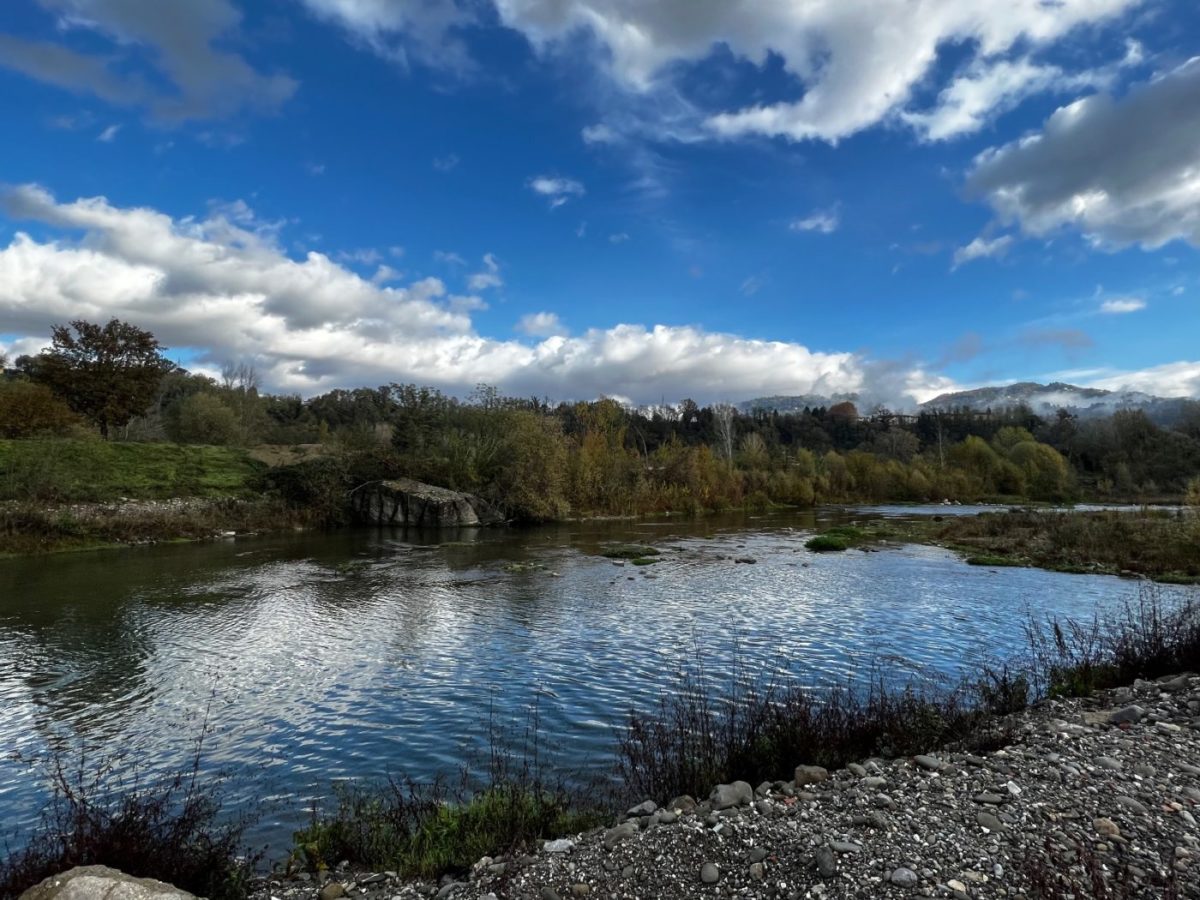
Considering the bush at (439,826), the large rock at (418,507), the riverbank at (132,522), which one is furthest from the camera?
the large rock at (418,507)

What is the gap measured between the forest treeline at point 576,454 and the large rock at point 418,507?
6.24 ft

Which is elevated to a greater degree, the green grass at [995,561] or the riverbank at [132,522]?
the riverbank at [132,522]

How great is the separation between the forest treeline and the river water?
22184 millimetres

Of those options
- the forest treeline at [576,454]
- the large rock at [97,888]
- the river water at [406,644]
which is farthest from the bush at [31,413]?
the large rock at [97,888]

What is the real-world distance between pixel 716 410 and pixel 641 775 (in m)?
126

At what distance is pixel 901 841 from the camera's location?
5738 millimetres

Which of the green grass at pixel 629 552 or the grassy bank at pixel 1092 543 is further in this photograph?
the green grass at pixel 629 552

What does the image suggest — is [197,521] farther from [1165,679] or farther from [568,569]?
[1165,679]

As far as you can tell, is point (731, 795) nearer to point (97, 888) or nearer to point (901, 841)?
point (901, 841)

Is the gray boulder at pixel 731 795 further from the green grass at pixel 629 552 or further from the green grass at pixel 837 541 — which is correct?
the green grass at pixel 837 541

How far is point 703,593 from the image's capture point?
23.5 m

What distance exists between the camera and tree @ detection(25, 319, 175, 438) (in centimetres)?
5766

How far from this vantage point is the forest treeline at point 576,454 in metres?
57.2

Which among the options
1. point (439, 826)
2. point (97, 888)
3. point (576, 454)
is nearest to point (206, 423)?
point (576, 454)
